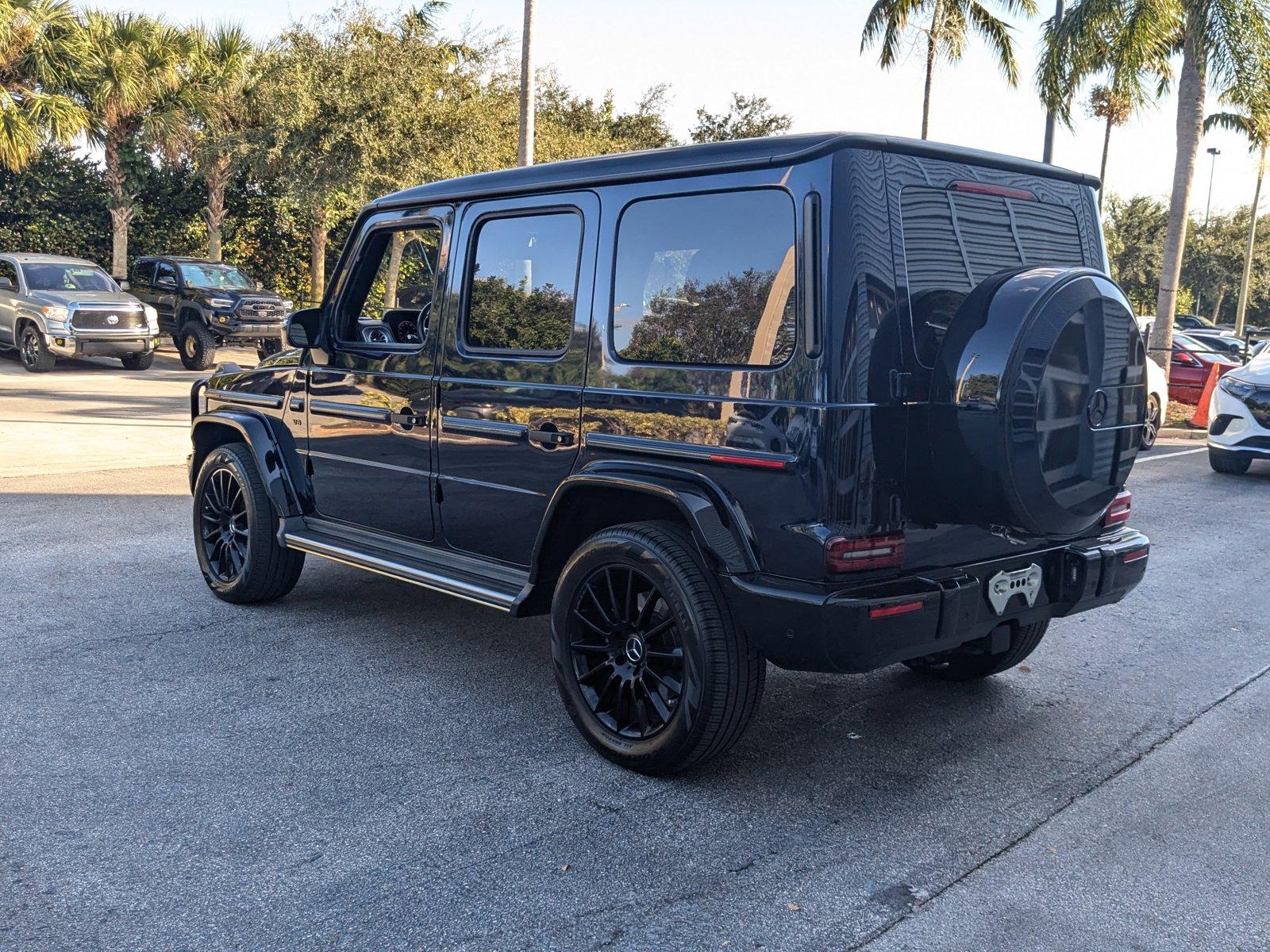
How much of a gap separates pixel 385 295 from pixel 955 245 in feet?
8.80

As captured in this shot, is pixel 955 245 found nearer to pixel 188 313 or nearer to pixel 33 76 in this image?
pixel 188 313

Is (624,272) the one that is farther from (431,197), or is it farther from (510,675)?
(510,675)

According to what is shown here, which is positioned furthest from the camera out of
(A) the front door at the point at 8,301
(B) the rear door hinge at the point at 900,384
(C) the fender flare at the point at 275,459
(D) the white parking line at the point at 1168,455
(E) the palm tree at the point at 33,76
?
(E) the palm tree at the point at 33,76

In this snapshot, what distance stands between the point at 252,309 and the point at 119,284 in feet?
9.22

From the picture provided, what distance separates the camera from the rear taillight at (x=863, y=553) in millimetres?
3414

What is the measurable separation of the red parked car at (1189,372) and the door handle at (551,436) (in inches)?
674

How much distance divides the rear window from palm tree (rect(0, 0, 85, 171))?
21.2 metres

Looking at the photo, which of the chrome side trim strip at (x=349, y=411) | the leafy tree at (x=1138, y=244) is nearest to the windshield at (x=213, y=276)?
the chrome side trim strip at (x=349, y=411)

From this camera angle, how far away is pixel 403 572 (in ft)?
15.5

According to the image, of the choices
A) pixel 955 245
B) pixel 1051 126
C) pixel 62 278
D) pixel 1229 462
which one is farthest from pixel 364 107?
pixel 955 245

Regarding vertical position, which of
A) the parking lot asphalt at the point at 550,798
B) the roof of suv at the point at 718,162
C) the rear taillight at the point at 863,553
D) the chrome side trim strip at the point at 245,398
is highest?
the roof of suv at the point at 718,162

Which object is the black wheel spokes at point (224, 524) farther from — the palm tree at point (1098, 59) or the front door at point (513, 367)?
the palm tree at point (1098, 59)

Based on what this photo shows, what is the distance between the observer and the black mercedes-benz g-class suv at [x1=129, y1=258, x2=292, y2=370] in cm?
1894

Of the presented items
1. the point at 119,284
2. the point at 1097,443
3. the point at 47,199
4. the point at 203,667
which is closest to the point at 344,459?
the point at 203,667
